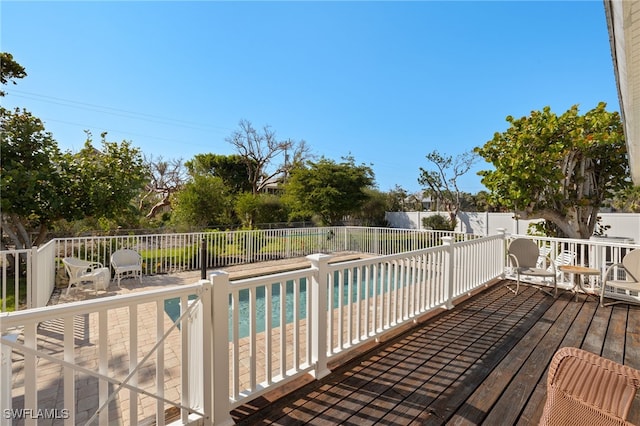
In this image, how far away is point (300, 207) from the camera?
14.4 meters

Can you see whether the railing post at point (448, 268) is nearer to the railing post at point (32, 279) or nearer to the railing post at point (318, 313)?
the railing post at point (318, 313)

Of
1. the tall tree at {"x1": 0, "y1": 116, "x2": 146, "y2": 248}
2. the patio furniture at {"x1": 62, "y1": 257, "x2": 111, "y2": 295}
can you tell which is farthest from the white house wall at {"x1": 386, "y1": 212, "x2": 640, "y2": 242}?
the tall tree at {"x1": 0, "y1": 116, "x2": 146, "y2": 248}

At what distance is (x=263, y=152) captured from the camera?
21.3 meters

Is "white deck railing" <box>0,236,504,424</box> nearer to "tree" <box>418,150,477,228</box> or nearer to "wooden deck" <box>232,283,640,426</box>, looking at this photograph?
"wooden deck" <box>232,283,640,426</box>

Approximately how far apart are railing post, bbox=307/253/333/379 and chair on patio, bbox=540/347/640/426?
1.53m

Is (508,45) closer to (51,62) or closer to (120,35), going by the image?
(120,35)

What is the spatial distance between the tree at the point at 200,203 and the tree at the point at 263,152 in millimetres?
8975

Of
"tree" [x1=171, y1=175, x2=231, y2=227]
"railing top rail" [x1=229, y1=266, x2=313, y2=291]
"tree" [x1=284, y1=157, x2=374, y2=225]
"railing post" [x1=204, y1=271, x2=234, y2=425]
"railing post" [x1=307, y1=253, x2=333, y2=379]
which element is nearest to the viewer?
"railing post" [x1=204, y1=271, x2=234, y2=425]

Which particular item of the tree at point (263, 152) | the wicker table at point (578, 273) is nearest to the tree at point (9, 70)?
the wicker table at point (578, 273)

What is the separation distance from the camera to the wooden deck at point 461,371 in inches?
80.1

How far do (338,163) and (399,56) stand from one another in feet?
19.4

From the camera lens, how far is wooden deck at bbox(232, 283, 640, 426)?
204cm

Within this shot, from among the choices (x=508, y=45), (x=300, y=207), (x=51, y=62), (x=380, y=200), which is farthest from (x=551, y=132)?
(x=380, y=200)

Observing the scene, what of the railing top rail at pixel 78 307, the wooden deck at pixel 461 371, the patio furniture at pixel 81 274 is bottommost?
→ the wooden deck at pixel 461 371
